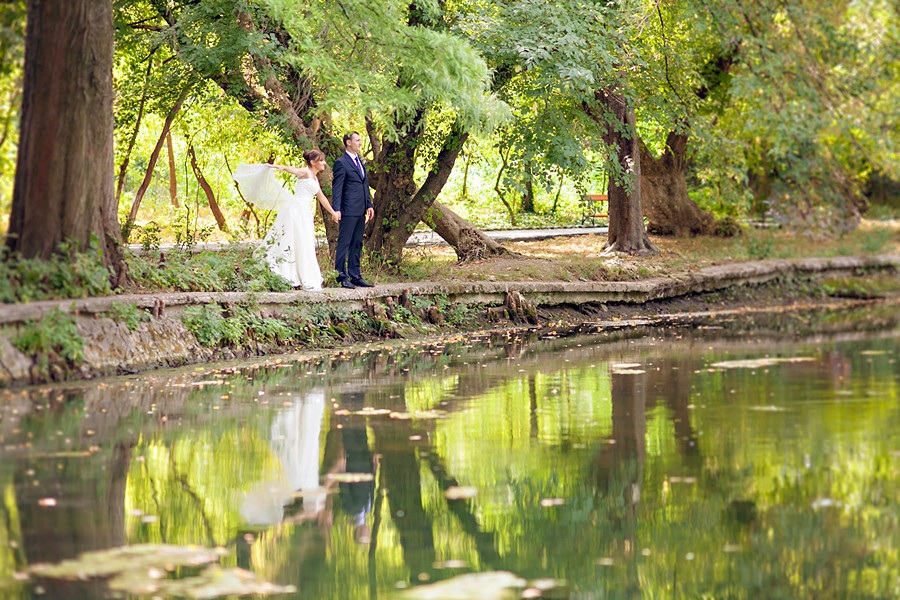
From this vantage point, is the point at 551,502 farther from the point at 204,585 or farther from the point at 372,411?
the point at 372,411

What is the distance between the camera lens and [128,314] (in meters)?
12.5

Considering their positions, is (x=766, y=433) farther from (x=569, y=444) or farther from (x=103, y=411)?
(x=103, y=411)

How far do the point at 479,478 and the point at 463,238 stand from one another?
17.5 metres

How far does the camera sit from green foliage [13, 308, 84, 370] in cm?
1108

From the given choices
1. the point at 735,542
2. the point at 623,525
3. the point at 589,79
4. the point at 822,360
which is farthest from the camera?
the point at 589,79

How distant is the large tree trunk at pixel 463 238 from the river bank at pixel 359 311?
3733 millimetres

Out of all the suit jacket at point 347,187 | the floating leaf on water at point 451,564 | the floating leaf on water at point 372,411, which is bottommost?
the floating leaf on water at point 451,564

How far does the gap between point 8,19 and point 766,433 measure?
322 inches

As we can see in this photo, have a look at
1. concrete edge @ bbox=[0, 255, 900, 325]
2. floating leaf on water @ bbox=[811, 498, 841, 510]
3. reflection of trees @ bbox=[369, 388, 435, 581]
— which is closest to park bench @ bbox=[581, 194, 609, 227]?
concrete edge @ bbox=[0, 255, 900, 325]

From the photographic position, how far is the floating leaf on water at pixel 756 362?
12.7 metres

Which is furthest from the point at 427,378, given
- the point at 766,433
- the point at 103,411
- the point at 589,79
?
the point at 589,79

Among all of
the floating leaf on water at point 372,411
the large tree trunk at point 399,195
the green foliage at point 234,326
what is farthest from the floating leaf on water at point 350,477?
the large tree trunk at point 399,195

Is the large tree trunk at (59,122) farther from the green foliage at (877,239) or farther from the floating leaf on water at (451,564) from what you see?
the green foliage at (877,239)

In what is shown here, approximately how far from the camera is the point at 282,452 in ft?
27.0
